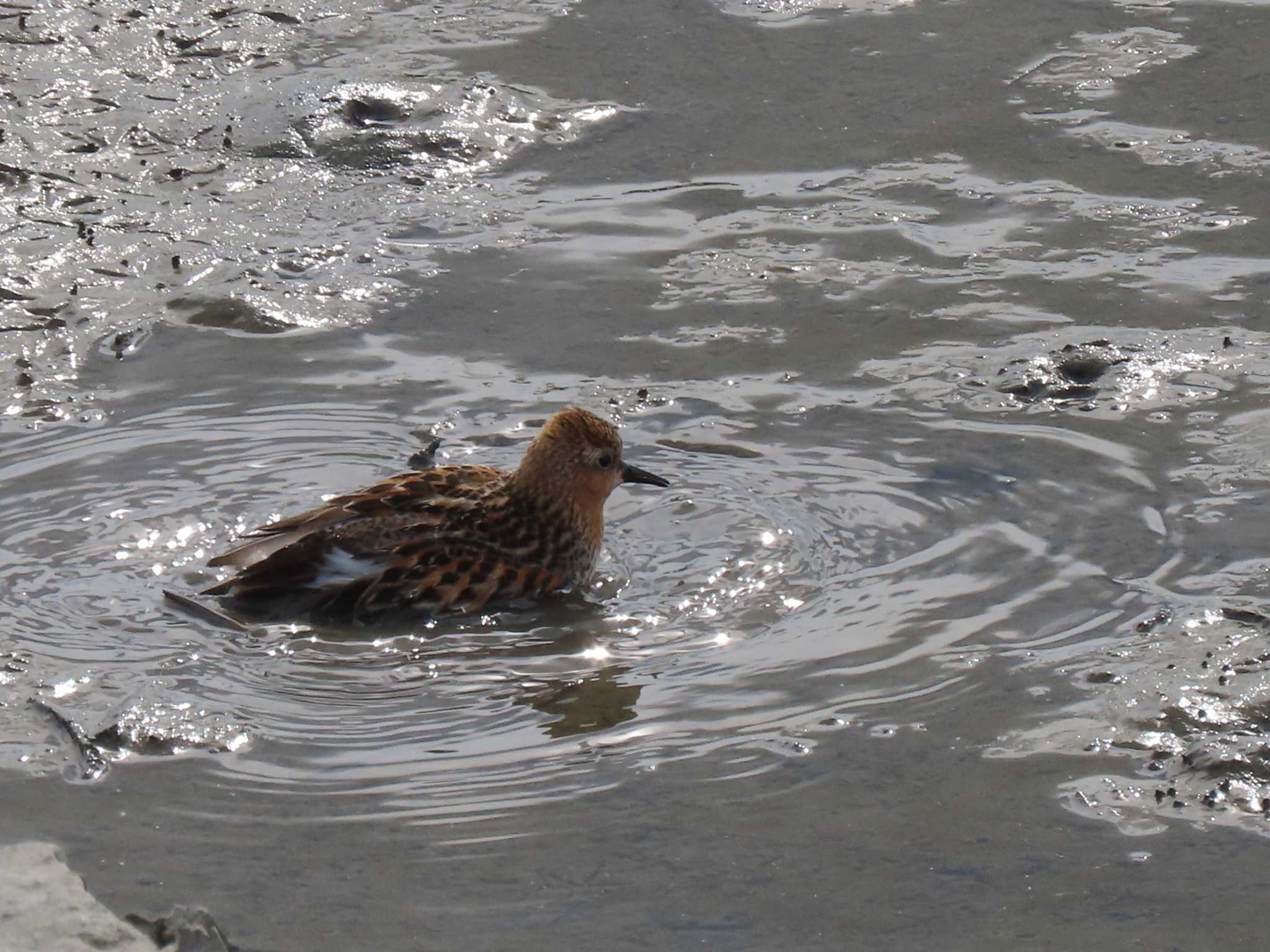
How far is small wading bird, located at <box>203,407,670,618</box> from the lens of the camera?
722 cm

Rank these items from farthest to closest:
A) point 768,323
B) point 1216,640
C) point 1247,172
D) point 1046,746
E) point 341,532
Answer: point 1247,172
point 768,323
point 341,532
point 1216,640
point 1046,746

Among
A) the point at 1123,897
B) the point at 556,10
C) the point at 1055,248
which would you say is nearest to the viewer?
the point at 1123,897

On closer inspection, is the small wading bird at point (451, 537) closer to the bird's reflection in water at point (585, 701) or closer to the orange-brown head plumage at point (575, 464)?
the orange-brown head plumage at point (575, 464)

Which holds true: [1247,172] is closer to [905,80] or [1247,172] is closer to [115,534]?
[905,80]

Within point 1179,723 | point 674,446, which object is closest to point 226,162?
point 674,446

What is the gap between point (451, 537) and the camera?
7.51 m

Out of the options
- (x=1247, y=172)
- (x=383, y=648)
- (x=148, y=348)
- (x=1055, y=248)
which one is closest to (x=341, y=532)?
(x=383, y=648)

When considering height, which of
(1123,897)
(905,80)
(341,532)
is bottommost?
(1123,897)

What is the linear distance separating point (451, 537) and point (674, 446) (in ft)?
4.34

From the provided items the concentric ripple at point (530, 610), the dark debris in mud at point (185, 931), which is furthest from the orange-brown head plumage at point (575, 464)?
the dark debris in mud at point (185, 931)

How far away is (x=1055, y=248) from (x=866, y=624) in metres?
3.74

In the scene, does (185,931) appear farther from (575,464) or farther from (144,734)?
(575,464)

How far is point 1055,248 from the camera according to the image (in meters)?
10.0

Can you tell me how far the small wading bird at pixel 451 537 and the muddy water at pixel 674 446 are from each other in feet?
0.57
